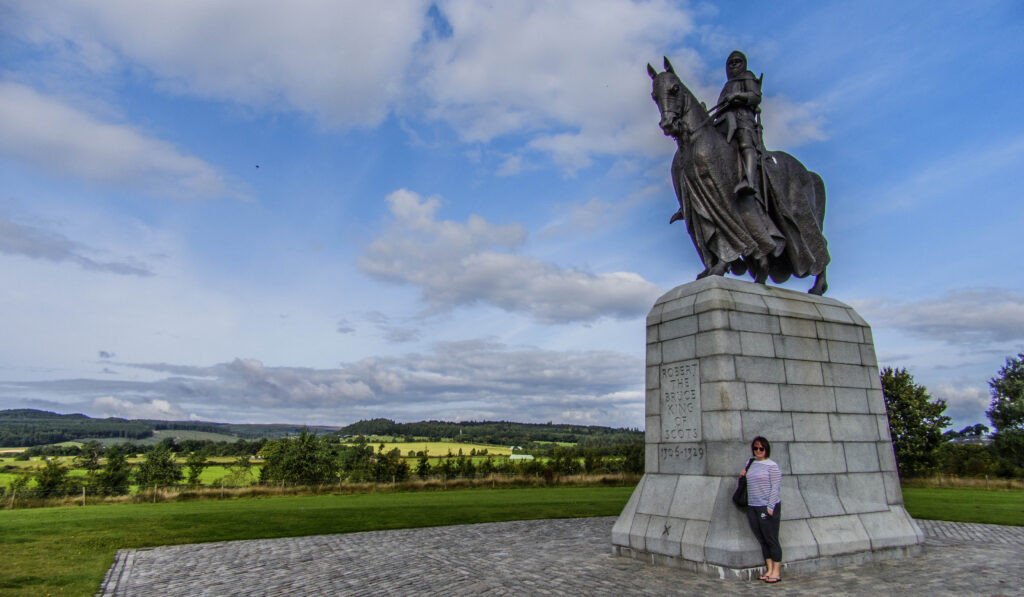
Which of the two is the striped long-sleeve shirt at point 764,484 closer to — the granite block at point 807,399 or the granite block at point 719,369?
the granite block at point 719,369

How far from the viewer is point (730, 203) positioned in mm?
10617

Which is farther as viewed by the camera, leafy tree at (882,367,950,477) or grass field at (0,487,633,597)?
leafy tree at (882,367,950,477)

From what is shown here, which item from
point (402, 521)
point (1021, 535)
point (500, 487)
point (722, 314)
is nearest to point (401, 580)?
point (722, 314)

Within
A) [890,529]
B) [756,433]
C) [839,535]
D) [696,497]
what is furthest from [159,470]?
[890,529]

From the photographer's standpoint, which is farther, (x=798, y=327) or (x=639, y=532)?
(x=798, y=327)

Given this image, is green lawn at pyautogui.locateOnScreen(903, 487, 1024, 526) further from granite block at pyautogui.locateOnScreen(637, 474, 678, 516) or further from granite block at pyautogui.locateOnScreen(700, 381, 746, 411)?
granite block at pyautogui.locateOnScreen(637, 474, 678, 516)

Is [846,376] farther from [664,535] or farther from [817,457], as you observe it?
[664,535]

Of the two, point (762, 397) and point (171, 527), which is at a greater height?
point (762, 397)

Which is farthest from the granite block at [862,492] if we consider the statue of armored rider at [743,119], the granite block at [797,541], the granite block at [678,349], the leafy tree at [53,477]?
the leafy tree at [53,477]

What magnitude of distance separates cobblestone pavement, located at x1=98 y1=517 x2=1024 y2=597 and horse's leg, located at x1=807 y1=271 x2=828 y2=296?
4.86 metres

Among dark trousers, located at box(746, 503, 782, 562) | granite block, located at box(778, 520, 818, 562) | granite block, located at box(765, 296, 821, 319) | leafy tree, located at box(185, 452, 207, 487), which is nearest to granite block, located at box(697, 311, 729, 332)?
granite block, located at box(765, 296, 821, 319)

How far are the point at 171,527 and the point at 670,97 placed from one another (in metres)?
15.7

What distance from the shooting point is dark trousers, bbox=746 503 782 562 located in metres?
7.47

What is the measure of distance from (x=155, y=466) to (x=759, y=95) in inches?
2163
